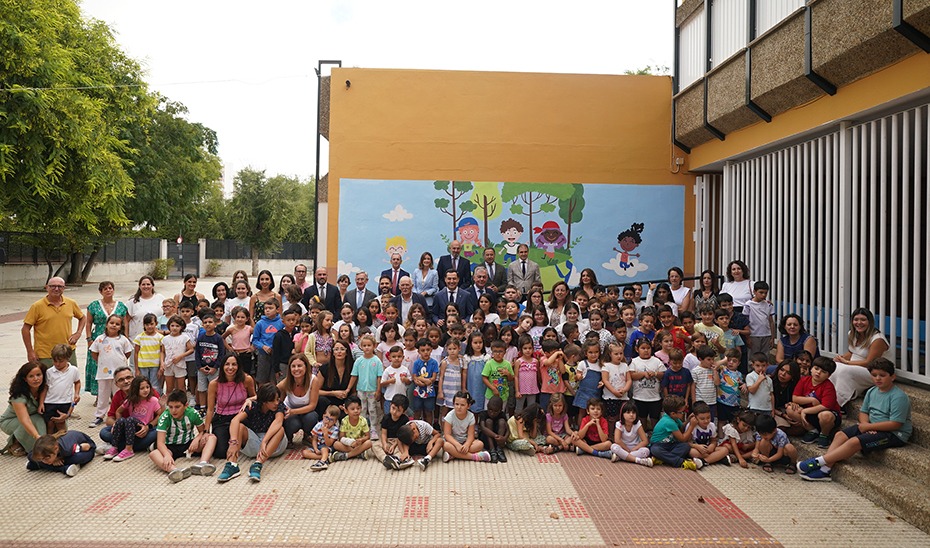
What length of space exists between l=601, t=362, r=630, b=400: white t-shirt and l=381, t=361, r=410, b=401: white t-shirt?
6.89 ft

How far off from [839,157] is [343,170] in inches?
304

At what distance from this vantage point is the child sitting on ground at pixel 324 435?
18.0ft

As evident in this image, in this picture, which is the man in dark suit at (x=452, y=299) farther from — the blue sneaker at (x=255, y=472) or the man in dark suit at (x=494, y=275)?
the blue sneaker at (x=255, y=472)

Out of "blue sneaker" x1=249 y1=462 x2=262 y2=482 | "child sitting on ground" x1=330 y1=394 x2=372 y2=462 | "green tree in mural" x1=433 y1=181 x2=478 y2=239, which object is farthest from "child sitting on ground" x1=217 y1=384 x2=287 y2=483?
"green tree in mural" x1=433 y1=181 x2=478 y2=239

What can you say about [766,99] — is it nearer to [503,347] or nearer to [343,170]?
[503,347]

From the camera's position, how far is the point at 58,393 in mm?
5594

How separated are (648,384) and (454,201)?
5.63m

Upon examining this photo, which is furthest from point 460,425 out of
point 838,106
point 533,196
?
point 838,106

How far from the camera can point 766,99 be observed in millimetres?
8008

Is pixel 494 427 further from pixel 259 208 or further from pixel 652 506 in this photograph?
pixel 259 208

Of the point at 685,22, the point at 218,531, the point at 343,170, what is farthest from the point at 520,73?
the point at 218,531

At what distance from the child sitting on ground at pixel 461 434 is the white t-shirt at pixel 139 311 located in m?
3.92

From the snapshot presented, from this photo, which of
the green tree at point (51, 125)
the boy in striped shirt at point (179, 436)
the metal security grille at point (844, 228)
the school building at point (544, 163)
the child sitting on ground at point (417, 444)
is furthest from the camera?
the green tree at point (51, 125)

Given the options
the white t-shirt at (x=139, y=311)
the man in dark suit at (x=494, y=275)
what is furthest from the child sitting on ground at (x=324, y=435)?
the man in dark suit at (x=494, y=275)
